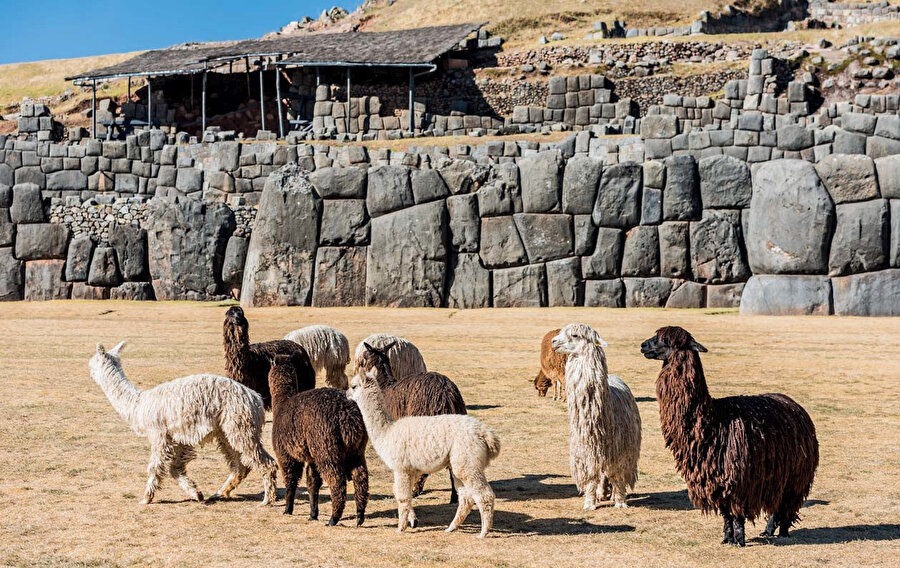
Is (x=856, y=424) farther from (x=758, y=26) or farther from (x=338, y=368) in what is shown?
(x=758, y=26)

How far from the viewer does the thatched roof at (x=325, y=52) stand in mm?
42656

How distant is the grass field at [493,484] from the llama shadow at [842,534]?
2 centimetres

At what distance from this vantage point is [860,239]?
21562mm

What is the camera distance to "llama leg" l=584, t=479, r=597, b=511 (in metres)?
8.34

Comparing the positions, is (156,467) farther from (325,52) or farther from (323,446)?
(325,52)

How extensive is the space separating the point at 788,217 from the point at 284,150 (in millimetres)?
14579

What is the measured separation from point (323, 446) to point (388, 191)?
1631cm

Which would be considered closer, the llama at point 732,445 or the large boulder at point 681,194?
the llama at point 732,445

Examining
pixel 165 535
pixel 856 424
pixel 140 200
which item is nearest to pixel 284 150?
pixel 140 200

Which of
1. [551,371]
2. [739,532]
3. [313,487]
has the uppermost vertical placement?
[551,371]

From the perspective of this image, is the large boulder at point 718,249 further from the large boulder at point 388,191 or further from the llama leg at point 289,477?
the llama leg at point 289,477

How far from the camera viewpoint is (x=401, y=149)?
3444 cm

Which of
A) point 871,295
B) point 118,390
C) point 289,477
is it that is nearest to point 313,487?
point 289,477

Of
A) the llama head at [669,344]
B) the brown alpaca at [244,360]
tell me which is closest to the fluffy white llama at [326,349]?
the brown alpaca at [244,360]
